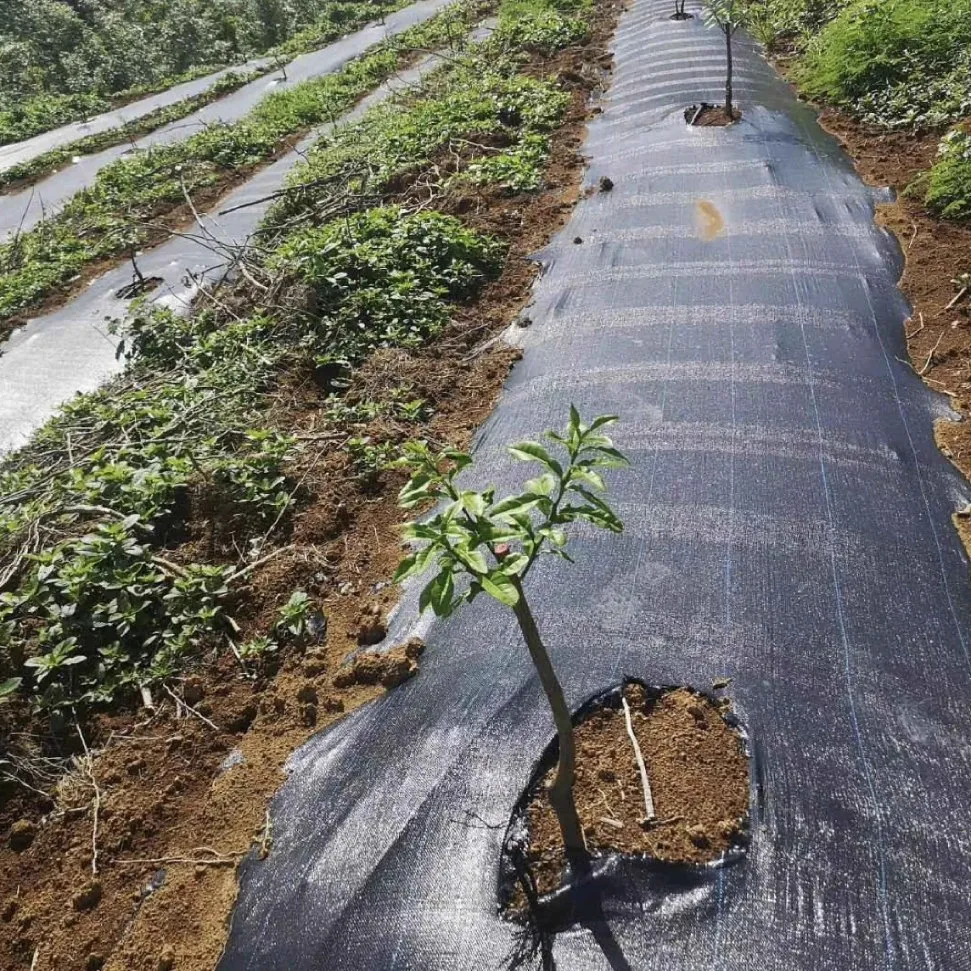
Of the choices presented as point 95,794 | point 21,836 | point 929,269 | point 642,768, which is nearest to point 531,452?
point 642,768

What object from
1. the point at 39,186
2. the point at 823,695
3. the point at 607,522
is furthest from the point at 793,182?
the point at 39,186

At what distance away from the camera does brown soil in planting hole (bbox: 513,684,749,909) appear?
1.79m

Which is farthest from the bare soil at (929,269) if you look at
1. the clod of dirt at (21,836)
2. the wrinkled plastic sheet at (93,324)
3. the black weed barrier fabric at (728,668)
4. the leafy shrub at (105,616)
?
the wrinkled plastic sheet at (93,324)

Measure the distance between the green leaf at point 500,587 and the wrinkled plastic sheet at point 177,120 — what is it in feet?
30.8

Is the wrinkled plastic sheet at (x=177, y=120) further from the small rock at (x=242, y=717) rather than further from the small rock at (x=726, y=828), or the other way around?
the small rock at (x=726, y=828)

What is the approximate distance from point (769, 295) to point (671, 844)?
3.22m

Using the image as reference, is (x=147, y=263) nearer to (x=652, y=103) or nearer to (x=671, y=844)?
(x=652, y=103)

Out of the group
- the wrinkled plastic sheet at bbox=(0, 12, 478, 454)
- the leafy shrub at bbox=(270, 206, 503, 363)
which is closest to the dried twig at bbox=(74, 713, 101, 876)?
the leafy shrub at bbox=(270, 206, 503, 363)

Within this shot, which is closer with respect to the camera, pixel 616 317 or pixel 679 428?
pixel 679 428

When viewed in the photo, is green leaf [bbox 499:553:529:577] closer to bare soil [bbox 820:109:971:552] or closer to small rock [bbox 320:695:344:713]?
small rock [bbox 320:695:344:713]

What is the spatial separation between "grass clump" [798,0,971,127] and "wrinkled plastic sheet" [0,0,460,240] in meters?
8.38

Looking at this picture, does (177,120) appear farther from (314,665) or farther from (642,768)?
(642,768)

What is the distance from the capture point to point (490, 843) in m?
1.87

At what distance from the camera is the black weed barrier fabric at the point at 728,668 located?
5.53ft
